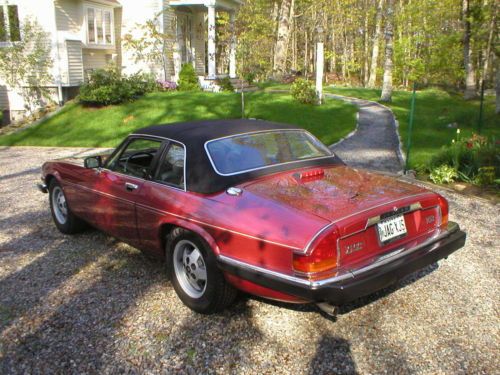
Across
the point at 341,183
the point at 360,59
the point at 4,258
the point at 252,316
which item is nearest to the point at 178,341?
the point at 252,316

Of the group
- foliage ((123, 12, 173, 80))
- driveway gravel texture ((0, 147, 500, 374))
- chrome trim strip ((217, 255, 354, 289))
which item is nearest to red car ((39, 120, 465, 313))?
chrome trim strip ((217, 255, 354, 289))

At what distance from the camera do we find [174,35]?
22.1m

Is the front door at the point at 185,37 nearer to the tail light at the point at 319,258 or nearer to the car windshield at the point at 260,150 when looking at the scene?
the car windshield at the point at 260,150

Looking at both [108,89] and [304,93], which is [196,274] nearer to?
[304,93]

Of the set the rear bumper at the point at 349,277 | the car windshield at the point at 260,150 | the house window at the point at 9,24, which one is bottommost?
the rear bumper at the point at 349,277

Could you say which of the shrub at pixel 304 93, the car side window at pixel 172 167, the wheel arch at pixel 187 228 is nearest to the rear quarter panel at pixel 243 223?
the wheel arch at pixel 187 228

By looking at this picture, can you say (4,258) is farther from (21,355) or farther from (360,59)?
(360,59)

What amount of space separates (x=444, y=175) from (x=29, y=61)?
50.3ft

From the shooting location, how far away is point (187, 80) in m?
20.7

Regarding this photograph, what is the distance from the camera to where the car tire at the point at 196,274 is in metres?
3.63

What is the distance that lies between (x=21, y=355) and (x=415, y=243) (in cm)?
294

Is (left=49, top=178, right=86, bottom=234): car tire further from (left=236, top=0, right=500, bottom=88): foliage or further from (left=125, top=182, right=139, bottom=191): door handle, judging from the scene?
(left=236, top=0, right=500, bottom=88): foliage

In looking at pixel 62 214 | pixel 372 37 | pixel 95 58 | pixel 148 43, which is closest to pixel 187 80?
pixel 148 43

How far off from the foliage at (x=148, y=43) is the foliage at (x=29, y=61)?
12.0 feet
